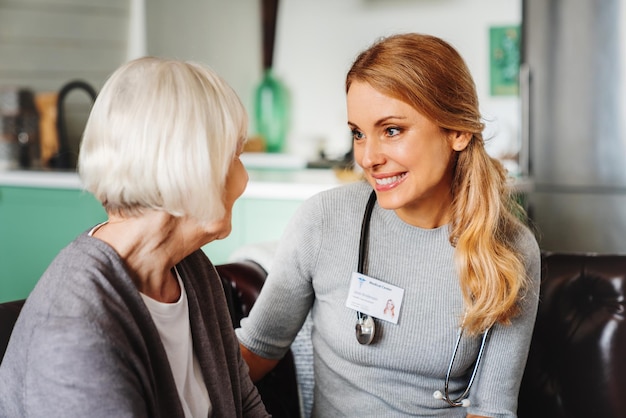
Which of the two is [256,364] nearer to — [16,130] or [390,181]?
[390,181]

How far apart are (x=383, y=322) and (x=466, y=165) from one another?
39 centimetres

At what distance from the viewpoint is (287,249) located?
64.9 inches

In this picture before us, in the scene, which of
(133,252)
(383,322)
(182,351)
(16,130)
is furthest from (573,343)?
(16,130)

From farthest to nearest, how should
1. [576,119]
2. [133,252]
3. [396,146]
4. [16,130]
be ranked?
[16,130]
[576,119]
[396,146]
[133,252]

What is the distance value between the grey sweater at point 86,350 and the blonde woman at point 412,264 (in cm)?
56

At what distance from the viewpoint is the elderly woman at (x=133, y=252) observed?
95cm

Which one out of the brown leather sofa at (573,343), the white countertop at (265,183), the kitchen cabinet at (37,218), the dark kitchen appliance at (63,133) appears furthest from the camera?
the dark kitchen appliance at (63,133)

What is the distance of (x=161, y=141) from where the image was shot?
1.04m

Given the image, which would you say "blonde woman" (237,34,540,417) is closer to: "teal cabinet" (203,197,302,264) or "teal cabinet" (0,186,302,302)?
"teal cabinet" (203,197,302,264)

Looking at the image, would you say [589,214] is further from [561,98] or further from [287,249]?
[287,249]

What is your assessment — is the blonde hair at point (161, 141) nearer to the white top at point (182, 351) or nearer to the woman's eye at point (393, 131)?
the white top at point (182, 351)

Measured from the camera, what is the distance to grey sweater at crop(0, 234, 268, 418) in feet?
3.07

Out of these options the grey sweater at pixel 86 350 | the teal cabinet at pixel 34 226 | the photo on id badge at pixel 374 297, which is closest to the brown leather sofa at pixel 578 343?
the photo on id badge at pixel 374 297

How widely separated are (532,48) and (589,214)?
0.86m
